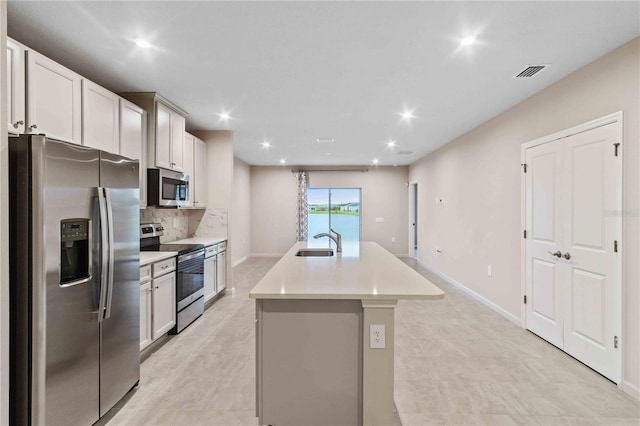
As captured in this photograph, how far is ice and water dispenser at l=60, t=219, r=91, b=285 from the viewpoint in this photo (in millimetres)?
1731

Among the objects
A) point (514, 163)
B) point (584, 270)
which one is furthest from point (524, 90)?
point (584, 270)

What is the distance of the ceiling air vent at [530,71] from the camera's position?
2.72m

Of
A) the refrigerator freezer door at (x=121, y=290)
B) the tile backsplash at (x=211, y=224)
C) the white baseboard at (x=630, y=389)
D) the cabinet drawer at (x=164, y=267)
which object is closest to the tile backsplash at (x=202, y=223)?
the tile backsplash at (x=211, y=224)

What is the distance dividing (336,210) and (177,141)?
18.6 ft

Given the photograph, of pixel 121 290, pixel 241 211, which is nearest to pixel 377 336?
pixel 121 290

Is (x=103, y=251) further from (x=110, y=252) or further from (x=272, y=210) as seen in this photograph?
(x=272, y=210)

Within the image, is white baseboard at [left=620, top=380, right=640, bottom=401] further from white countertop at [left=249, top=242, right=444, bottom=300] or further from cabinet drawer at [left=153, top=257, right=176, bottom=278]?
cabinet drawer at [left=153, top=257, right=176, bottom=278]

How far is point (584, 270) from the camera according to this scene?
108 inches

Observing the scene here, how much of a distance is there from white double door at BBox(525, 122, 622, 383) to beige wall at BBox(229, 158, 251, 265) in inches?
223

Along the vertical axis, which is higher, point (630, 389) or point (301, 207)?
point (301, 207)

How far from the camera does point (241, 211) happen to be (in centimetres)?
791

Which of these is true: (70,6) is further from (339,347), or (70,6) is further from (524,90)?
(524,90)

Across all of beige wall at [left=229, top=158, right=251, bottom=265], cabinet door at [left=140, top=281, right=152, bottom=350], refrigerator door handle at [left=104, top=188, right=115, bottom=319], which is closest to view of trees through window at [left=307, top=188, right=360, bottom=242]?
beige wall at [left=229, top=158, right=251, bottom=265]

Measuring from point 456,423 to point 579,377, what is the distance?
1343mm
